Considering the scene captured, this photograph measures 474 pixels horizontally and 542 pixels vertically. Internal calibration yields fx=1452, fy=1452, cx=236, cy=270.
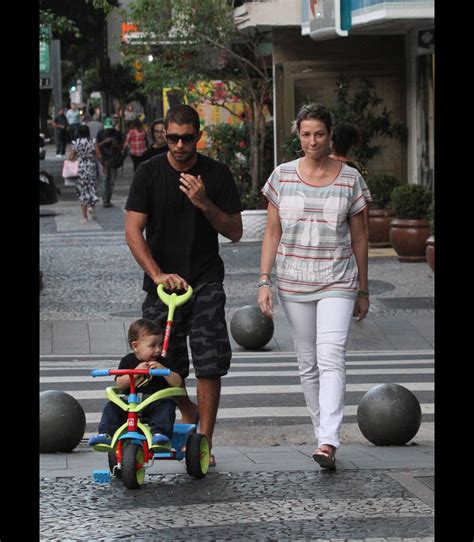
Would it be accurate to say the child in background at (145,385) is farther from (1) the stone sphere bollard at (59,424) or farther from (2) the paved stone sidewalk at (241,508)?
(1) the stone sphere bollard at (59,424)

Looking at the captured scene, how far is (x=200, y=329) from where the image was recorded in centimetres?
732

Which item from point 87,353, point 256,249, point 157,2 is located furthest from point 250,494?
point 157,2

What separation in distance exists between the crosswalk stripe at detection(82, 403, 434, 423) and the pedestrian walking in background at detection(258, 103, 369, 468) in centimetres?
216

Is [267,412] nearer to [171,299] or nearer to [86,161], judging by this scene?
[171,299]

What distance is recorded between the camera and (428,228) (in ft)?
61.7

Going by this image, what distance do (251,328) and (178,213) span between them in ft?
18.9

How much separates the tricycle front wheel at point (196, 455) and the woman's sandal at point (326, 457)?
54cm

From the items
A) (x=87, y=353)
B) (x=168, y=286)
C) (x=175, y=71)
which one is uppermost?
(x=175, y=71)

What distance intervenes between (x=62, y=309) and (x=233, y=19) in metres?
11.1

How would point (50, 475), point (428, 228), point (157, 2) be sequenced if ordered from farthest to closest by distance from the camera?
point (157, 2) < point (428, 228) < point (50, 475)

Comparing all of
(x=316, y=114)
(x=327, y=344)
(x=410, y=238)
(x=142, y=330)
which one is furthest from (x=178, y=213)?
(x=410, y=238)

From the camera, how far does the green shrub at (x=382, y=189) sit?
20953 mm
